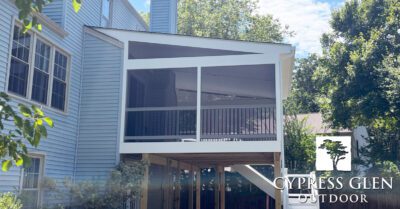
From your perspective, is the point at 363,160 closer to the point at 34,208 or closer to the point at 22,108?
the point at 34,208

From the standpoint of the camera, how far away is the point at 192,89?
15570 millimetres

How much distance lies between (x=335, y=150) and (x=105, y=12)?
10.3 m

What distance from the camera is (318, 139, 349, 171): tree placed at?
16.9 metres

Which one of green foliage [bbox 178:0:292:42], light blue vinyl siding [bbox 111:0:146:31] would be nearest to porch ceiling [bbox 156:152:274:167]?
light blue vinyl siding [bbox 111:0:146:31]

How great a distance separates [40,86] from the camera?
A: 9.70m

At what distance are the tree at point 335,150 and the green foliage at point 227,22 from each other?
1382cm

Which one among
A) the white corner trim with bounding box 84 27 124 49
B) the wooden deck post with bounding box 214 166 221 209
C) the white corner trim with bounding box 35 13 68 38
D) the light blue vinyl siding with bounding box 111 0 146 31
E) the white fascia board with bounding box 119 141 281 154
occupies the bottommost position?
the wooden deck post with bounding box 214 166 221 209

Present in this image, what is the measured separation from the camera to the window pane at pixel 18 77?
8641 millimetres

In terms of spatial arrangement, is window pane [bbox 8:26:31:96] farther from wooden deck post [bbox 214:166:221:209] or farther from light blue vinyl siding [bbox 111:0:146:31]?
wooden deck post [bbox 214:166:221:209]

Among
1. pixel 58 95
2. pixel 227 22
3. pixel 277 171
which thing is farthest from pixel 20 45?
pixel 227 22

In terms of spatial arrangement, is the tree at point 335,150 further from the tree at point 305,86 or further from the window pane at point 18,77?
the tree at point 305,86

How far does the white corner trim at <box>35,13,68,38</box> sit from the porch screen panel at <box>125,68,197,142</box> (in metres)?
2.20

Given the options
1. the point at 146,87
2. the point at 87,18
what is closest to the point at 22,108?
the point at 87,18

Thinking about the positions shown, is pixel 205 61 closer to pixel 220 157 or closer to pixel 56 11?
pixel 220 157
